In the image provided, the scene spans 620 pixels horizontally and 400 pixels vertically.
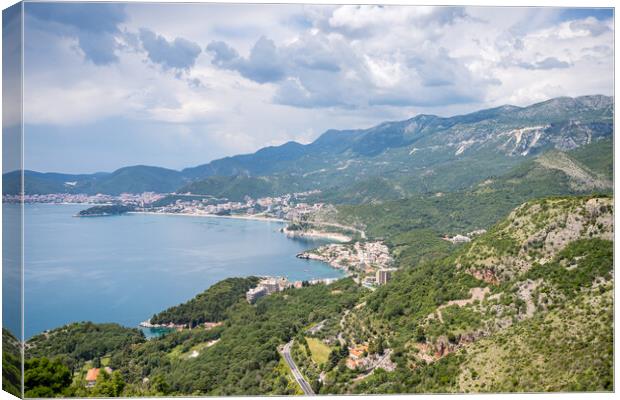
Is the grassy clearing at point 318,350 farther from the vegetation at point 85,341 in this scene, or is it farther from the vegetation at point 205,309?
the vegetation at point 205,309

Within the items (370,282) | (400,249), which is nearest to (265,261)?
(400,249)

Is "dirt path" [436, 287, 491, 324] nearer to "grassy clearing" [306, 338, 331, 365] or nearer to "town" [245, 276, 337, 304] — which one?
"grassy clearing" [306, 338, 331, 365]

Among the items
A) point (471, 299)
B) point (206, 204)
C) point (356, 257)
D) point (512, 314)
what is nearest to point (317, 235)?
point (356, 257)

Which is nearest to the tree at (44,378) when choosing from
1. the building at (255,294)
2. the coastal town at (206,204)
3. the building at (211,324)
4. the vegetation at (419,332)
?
the vegetation at (419,332)

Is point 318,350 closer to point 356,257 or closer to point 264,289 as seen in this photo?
point 264,289

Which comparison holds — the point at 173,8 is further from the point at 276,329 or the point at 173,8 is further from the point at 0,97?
the point at 276,329

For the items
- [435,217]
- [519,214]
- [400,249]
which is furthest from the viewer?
[435,217]
